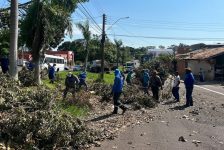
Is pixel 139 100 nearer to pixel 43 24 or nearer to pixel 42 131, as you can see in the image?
pixel 43 24

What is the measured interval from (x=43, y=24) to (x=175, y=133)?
1519 centimetres

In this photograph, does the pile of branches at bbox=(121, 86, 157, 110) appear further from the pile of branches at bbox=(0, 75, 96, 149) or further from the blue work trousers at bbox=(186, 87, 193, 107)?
the pile of branches at bbox=(0, 75, 96, 149)

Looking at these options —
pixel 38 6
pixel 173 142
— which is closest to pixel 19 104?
pixel 173 142

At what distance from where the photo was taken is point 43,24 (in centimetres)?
2655

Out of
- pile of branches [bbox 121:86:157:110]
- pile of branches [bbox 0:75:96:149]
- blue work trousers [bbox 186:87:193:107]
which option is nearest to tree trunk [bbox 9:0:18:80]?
pile of branches [bbox 121:86:157:110]

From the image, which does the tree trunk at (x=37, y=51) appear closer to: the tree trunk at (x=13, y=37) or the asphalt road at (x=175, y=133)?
the tree trunk at (x=13, y=37)

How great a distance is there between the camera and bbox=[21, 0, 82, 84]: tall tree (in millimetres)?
26391

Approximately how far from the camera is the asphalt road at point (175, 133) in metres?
11.3

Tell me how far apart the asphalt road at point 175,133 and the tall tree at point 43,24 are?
10.2 m

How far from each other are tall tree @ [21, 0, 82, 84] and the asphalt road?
10192 mm

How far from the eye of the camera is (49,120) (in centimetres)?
1022

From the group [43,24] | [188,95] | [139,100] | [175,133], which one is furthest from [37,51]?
[175,133]

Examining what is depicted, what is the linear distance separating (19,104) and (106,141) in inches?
100

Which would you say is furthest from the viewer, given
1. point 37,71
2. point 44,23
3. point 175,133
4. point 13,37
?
point 37,71
